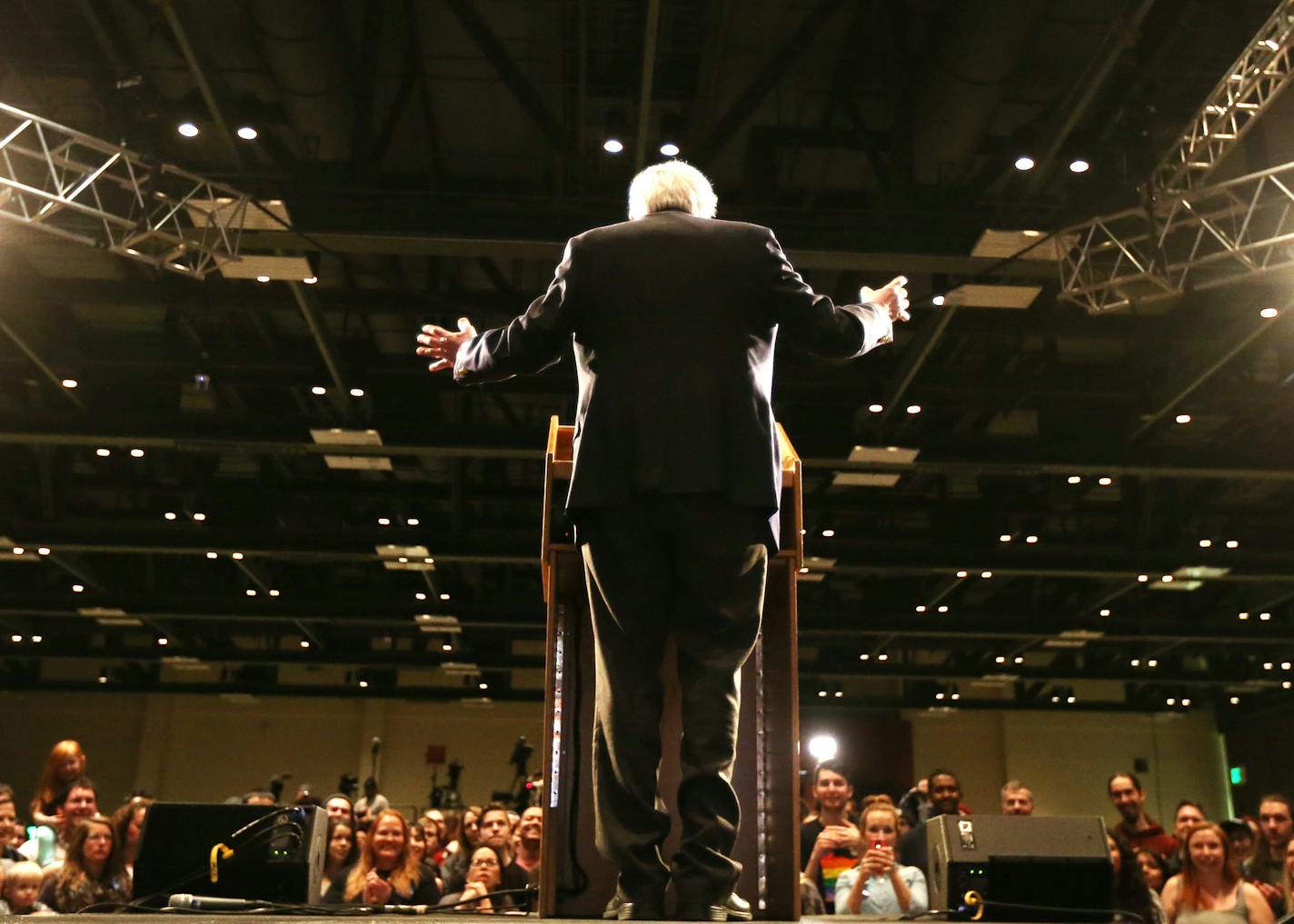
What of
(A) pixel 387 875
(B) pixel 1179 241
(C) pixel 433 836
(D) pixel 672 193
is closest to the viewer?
(D) pixel 672 193

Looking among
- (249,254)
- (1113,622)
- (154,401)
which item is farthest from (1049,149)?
(1113,622)

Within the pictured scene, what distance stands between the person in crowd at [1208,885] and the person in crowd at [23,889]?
4688 millimetres

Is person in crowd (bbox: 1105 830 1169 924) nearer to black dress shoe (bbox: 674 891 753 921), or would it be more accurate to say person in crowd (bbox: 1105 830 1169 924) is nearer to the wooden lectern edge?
the wooden lectern edge

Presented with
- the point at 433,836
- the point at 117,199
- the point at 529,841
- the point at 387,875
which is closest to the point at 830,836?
the point at 529,841

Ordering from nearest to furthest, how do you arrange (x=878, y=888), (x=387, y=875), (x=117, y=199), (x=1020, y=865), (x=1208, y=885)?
1. (x=1020, y=865)
2. (x=878, y=888)
3. (x=1208, y=885)
4. (x=387, y=875)
5. (x=117, y=199)

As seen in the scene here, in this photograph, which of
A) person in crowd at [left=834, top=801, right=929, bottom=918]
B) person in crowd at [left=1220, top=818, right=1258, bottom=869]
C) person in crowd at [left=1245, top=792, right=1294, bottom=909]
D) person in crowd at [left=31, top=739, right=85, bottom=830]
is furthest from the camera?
person in crowd at [left=1220, top=818, right=1258, bottom=869]

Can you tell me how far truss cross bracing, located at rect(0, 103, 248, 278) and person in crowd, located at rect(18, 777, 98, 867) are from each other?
9.43 ft

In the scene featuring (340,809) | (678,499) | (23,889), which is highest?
(678,499)

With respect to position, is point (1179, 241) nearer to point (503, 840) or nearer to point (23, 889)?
point (503, 840)

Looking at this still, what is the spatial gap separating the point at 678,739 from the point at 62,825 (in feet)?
15.4

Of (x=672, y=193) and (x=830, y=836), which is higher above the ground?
Answer: (x=672, y=193)

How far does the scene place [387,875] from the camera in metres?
6.16

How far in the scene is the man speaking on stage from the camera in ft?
7.56

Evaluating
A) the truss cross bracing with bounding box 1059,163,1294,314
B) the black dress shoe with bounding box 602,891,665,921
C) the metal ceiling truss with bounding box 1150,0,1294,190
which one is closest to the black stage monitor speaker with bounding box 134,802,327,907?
the black dress shoe with bounding box 602,891,665,921
